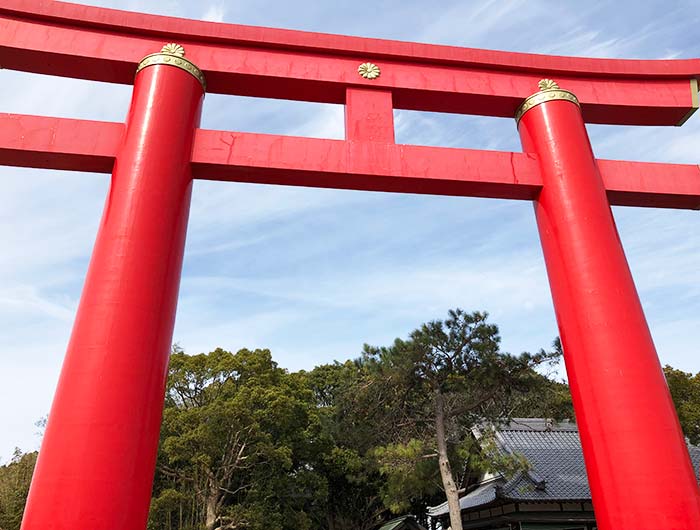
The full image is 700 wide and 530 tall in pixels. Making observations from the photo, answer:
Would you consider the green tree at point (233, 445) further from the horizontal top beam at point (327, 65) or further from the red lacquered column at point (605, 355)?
the red lacquered column at point (605, 355)

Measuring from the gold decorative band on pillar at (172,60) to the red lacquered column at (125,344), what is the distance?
0.98ft

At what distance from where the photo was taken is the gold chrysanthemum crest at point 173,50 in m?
4.64

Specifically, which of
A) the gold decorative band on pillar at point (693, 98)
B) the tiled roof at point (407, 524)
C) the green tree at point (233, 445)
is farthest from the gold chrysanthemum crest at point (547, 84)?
the tiled roof at point (407, 524)

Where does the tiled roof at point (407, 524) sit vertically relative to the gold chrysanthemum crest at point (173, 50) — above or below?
below

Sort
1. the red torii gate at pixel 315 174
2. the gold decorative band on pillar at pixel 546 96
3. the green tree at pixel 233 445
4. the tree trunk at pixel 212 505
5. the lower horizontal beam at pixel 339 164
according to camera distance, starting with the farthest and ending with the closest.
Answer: the tree trunk at pixel 212 505 → the green tree at pixel 233 445 → the gold decorative band on pillar at pixel 546 96 → the lower horizontal beam at pixel 339 164 → the red torii gate at pixel 315 174

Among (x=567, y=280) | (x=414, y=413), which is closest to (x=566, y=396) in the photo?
(x=414, y=413)

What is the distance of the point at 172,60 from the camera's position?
4.56 meters

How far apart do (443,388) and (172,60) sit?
29.6 ft

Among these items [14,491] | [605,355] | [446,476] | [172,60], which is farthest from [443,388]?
[14,491]

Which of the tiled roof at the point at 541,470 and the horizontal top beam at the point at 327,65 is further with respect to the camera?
the tiled roof at the point at 541,470

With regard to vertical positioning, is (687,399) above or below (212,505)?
above

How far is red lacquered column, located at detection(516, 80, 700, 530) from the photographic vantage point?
3414 mm

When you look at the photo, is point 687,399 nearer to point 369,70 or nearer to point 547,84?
point 547,84

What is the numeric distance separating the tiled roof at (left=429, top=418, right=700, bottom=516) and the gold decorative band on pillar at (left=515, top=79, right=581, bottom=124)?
7.57 meters
